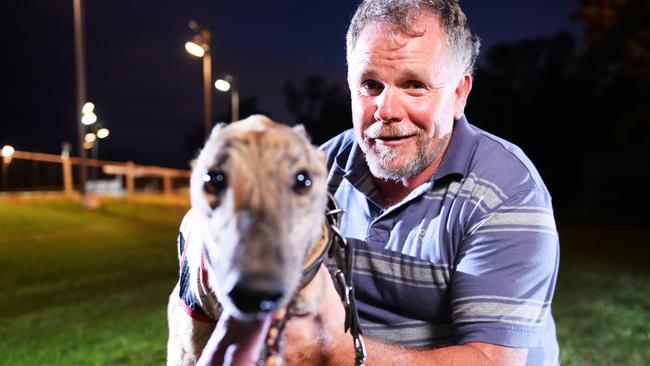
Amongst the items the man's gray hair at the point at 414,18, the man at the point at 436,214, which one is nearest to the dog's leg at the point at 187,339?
the man at the point at 436,214

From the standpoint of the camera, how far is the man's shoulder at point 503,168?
7.96 feet

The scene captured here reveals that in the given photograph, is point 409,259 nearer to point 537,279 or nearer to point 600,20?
point 537,279

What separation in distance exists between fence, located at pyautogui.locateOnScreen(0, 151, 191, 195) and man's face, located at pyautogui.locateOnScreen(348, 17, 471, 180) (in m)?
13.7

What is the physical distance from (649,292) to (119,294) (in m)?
7.83

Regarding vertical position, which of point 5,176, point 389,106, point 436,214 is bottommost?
point 5,176

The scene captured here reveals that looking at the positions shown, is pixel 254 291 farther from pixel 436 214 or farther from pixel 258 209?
pixel 436 214

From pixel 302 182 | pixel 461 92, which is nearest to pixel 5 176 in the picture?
pixel 461 92

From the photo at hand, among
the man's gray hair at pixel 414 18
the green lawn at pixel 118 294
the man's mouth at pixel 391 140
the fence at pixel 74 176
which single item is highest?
the man's gray hair at pixel 414 18

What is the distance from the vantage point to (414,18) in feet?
8.02

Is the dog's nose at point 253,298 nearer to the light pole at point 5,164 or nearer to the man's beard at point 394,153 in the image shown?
the man's beard at point 394,153

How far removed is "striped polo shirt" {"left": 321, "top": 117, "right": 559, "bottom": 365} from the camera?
88.4 inches

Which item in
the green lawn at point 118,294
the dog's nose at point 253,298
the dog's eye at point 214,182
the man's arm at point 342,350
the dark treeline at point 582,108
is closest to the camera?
the dog's nose at point 253,298

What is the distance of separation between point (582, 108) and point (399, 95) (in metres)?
33.9

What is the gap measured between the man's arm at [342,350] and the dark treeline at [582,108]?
17240 millimetres
